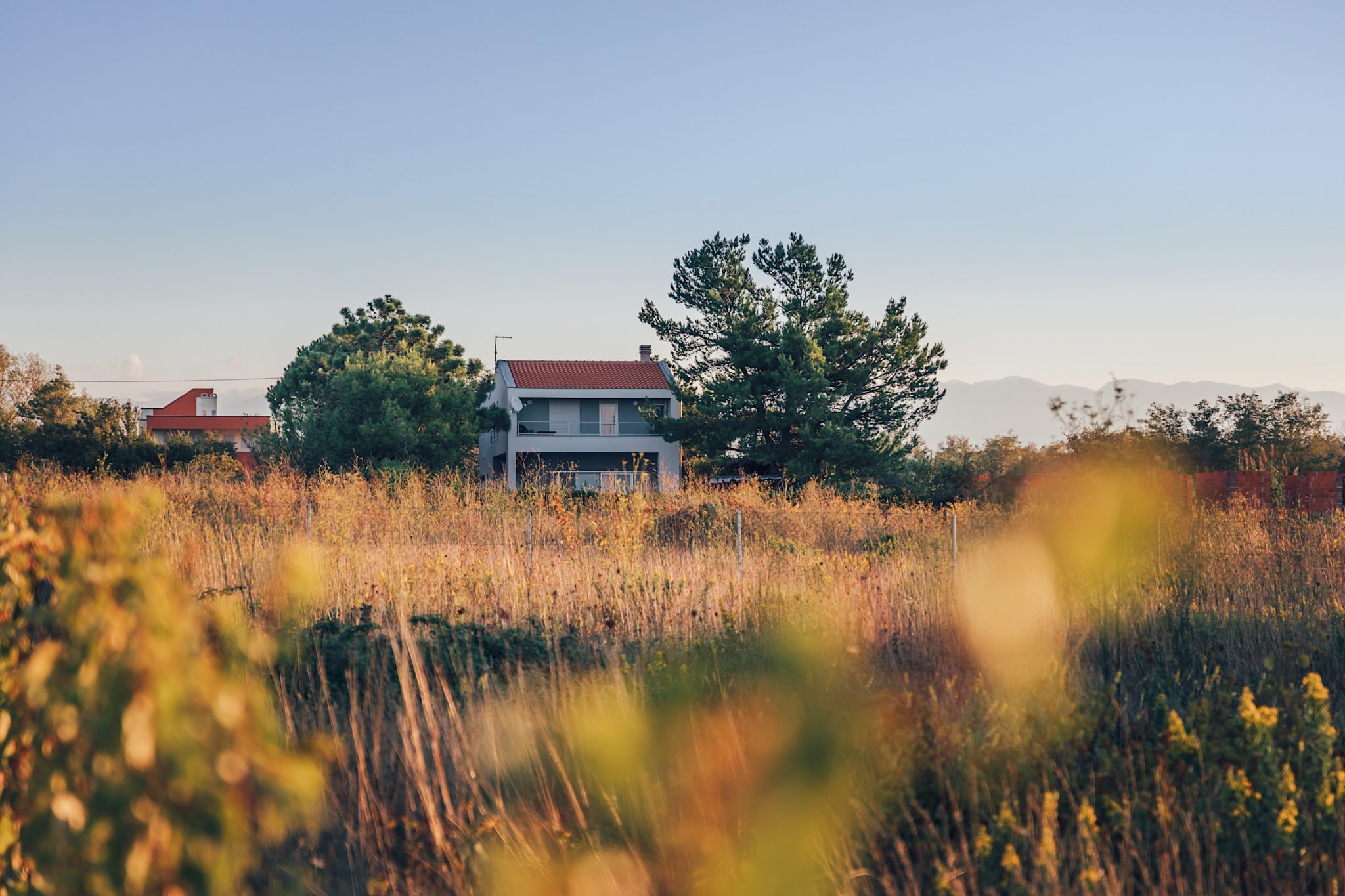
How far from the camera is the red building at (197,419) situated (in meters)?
66.9

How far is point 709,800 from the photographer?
3.41 metres

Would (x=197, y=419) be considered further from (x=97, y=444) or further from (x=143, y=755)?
(x=143, y=755)

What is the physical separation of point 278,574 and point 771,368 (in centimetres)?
2512

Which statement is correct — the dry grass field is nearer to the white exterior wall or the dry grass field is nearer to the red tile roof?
the white exterior wall

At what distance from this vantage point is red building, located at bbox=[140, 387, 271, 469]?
220 ft

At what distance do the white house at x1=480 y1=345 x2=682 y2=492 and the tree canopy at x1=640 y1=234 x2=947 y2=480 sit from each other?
9221 mm

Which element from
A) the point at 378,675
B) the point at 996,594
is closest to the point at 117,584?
the point at 378,675

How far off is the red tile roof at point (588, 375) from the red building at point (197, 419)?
27.9 metres

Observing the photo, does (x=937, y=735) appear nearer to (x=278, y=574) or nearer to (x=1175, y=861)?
(x=1175, y=861)

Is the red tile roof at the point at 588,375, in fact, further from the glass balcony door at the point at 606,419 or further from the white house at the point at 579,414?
the glass balcony door at the point at 606,419

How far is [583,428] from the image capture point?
45438 millimetres

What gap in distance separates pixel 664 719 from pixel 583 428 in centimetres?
4152

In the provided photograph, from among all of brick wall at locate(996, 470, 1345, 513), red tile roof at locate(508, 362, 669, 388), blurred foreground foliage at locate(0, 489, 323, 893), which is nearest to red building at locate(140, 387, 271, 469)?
red tile roof at locate(508, 362, 669, 388)

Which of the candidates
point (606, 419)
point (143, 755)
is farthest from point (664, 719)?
point (606, 419)
